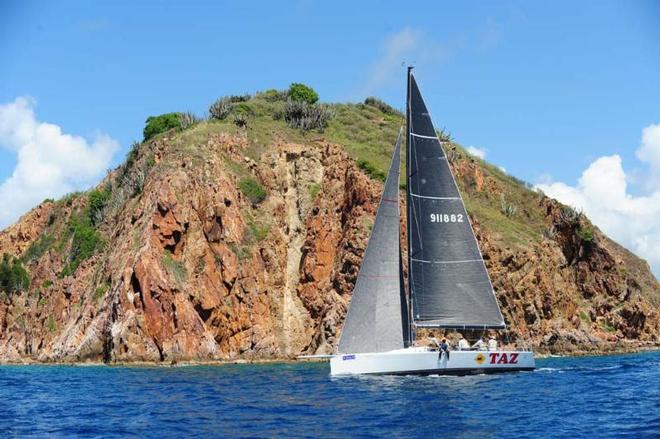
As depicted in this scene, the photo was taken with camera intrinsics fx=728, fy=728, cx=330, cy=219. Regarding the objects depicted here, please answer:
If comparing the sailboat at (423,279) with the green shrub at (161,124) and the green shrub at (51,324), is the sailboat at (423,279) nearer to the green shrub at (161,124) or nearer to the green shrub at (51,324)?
the green shrub at (51,324)

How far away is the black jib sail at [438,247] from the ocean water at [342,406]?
11.2ft

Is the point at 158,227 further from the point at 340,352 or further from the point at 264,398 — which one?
the point at 264,398

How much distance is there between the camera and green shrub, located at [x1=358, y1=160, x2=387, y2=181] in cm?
7343

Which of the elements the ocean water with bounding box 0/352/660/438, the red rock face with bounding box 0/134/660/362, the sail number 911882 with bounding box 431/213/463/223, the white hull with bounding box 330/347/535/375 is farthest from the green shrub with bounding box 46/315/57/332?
the sail number 911882 with bounding box 431/213/463/223

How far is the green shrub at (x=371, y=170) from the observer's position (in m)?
73.4

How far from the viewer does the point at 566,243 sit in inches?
3054

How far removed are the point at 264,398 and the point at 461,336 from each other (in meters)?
35.0

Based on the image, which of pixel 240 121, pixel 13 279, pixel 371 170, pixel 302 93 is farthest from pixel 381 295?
pixel 302 93

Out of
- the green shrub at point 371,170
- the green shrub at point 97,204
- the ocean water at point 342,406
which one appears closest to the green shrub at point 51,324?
the green shrub at point 97,204

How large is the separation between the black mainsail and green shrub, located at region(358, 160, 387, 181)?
35.5 metres

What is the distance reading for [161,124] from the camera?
84938 millimetres

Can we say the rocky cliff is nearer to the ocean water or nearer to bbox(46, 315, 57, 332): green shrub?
bbox(46, 315, 57, 332): green shrub

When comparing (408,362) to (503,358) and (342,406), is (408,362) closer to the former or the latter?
(503,358)

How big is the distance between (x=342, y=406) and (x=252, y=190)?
156 ft
